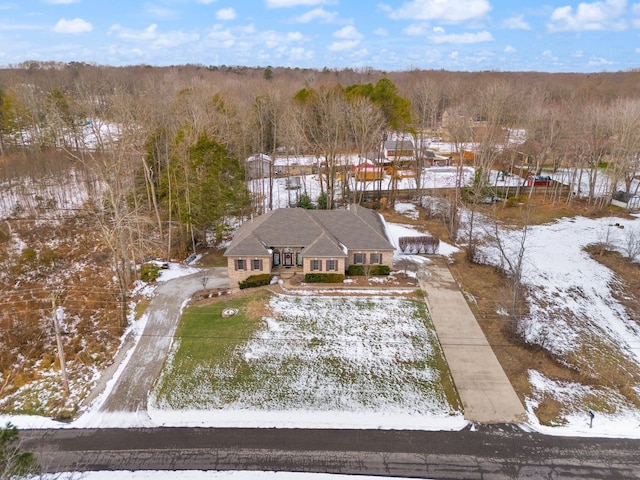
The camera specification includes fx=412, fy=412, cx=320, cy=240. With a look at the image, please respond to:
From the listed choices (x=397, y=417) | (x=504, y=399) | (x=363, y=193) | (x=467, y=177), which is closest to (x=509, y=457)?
(x=504, y=399)

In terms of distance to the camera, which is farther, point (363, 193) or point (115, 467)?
point (363, 193)

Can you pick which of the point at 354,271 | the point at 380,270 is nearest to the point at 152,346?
the point at 354,271

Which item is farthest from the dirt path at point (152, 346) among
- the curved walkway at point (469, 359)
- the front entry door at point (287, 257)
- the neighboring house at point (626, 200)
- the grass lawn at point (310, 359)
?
the neighboring house at point (626, 200)

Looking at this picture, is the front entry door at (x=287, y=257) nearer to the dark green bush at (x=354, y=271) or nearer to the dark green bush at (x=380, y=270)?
the dark green bush at (x=354, y=271)

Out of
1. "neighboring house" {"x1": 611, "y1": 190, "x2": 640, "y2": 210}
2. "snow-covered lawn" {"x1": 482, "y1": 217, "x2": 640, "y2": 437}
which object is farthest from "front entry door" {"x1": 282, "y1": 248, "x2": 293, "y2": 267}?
"neighboring house" {"x1": 611, "y1": 190, "x2": 640, "y2": 210}

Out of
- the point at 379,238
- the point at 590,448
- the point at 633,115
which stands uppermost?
the point at 633,115

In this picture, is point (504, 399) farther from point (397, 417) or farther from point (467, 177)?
point (467, 177)

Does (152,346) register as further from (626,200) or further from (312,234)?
(626,200)
